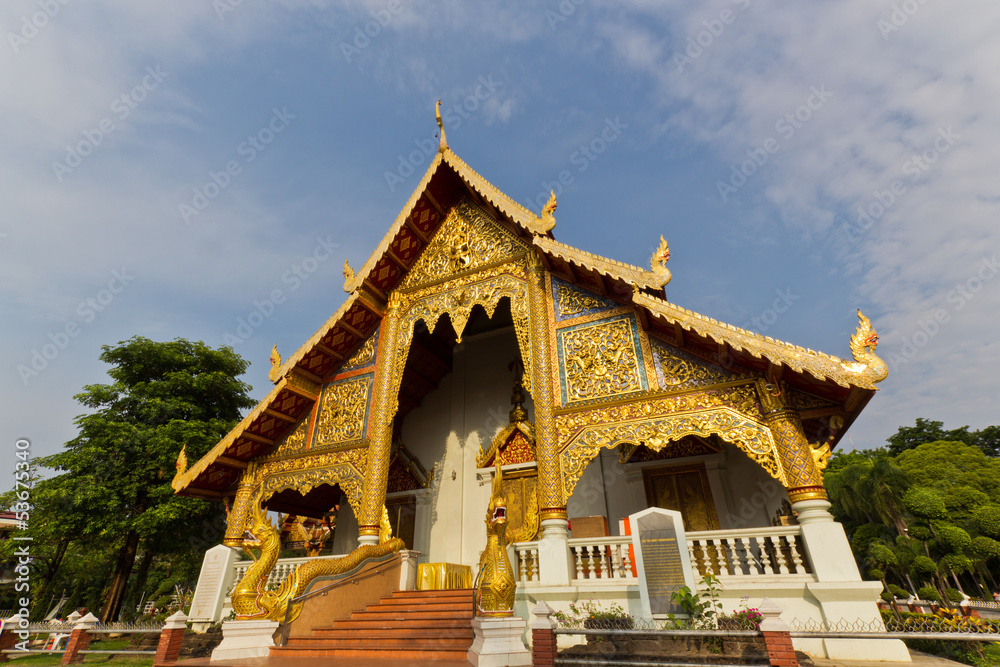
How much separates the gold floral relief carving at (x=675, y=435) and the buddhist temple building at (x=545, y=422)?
2 cm

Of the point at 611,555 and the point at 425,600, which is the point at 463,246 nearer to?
the point at 611,555

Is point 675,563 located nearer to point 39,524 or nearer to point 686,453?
point 686,453

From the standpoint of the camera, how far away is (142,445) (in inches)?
439

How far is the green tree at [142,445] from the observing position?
1034 centimetres

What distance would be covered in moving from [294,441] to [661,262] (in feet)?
23.5

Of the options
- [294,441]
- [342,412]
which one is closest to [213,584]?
[294,441]

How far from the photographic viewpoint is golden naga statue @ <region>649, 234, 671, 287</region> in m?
6.32

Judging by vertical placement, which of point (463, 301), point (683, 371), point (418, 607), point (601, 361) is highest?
point (463, 301)

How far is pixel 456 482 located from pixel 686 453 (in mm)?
4686

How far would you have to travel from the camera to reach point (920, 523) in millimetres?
16969

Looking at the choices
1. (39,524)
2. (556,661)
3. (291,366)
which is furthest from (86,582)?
(556,661)

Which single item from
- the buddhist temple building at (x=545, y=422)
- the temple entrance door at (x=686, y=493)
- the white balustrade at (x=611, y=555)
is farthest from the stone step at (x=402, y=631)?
the temple entrance door at (x=686, y=493)

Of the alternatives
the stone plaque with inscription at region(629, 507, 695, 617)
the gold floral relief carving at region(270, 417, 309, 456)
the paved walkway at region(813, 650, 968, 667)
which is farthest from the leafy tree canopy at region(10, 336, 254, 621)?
the paved walkway at region(813, 650, 968, 667)

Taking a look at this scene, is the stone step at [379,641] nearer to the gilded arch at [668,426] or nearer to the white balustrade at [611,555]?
the white balustrade at [611,555]
